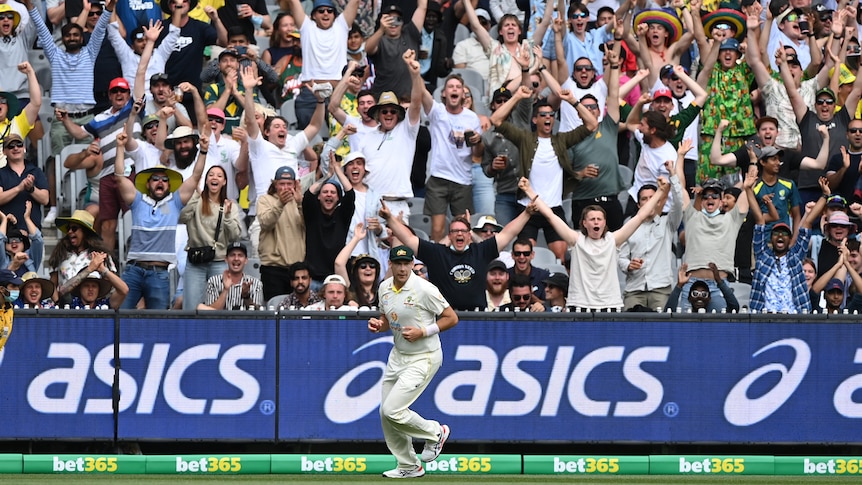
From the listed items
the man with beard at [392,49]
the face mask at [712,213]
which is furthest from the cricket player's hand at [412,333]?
the man with beard at [392,49]

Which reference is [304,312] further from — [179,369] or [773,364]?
[773,364]

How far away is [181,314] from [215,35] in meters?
6.17

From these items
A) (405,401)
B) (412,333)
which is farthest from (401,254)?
(405,401)

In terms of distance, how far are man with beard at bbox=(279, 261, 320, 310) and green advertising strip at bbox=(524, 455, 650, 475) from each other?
2.70m

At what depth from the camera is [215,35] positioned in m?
18.5

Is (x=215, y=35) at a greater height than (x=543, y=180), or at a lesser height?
greater

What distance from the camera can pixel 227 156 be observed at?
1652 cm

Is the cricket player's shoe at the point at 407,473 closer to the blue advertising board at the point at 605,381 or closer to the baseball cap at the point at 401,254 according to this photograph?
the blue advertising board at the point at 605,381

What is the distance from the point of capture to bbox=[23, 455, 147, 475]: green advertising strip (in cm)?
1280

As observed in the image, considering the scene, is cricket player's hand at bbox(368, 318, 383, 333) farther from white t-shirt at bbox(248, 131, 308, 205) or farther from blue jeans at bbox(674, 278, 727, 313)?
white t-shirt at bbox(248, 131, 308, 205)

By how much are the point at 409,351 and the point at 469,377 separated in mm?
1248

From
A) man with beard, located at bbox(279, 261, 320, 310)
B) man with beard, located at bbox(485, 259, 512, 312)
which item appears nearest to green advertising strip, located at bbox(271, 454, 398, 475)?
man with beard, located at bbox(279, 261, 320, 310)

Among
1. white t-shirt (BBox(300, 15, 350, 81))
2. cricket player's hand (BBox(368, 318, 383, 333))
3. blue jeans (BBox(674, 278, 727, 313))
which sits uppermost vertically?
white t-shirt (BBox(300, 15, 350, 81))

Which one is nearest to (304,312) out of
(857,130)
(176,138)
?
(176,138)
